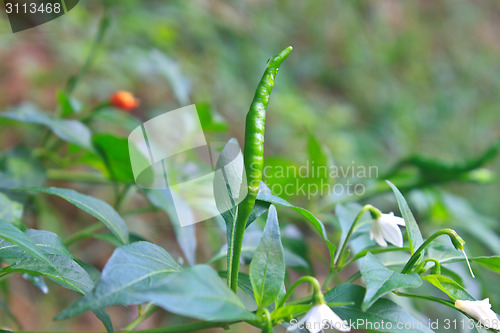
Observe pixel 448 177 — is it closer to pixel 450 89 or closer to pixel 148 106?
pixel 148 106

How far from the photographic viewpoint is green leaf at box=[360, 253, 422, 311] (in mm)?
298

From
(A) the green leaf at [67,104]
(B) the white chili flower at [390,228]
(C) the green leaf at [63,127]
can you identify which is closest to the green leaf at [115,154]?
(C) the green leaf at [63,127]

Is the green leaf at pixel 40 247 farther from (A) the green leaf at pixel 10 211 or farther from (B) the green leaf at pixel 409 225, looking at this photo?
(B) the green leaf at pixel 409 225

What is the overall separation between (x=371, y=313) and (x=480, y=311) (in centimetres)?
9

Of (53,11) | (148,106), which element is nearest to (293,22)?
(148,106)

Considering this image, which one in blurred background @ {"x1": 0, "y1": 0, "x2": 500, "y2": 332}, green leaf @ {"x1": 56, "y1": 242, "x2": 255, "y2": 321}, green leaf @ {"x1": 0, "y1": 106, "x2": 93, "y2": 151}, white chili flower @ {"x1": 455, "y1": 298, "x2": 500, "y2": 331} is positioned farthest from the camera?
blurred background @ {"x1": 0, "y1": 0, "x2": 500, "y2": 332}

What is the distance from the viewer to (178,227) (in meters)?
0.53

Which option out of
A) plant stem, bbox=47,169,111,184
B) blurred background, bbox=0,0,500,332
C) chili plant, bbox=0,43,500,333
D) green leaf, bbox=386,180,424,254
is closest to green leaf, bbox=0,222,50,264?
chili plant, bbox=0,43,500,333

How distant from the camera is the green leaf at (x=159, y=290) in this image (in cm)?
24

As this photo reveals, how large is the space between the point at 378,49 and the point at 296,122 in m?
1.31

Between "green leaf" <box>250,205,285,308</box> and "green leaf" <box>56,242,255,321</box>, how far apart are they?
61mm

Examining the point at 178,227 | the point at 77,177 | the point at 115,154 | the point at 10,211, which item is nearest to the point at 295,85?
the point at 77,177

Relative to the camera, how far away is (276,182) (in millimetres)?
618

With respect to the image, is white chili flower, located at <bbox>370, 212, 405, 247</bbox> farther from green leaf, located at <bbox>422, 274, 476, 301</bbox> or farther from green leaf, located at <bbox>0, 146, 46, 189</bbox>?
green leaf, located at <bbox>0, 146, 46, 189</bbox>
